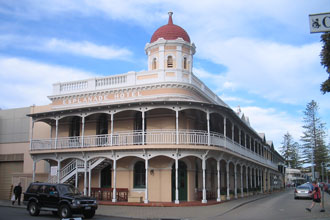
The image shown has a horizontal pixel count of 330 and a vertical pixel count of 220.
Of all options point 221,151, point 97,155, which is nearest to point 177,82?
point 221,151

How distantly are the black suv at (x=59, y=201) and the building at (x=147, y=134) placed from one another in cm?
407

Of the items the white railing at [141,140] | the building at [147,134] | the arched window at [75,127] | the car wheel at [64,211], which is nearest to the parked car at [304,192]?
the building at [147,134]

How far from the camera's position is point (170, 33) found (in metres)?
27.9

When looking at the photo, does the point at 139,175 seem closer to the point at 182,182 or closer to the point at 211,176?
the point at 182,182

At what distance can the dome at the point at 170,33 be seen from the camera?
27859 mm

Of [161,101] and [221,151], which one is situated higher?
[161,101]

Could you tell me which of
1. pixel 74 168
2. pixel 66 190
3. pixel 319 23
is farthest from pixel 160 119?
pixel 319 23

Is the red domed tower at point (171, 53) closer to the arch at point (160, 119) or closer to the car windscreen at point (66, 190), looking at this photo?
the arch at point (160, 119)

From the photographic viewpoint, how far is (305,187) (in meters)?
30.4

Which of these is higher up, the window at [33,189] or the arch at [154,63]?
the arch at [154,63]

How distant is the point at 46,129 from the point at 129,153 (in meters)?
10.8

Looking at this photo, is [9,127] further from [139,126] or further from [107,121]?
[139,126]

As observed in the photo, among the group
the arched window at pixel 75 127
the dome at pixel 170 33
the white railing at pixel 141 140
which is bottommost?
the white railing at pixel 141 140

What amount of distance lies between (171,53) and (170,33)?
1.86 meters
